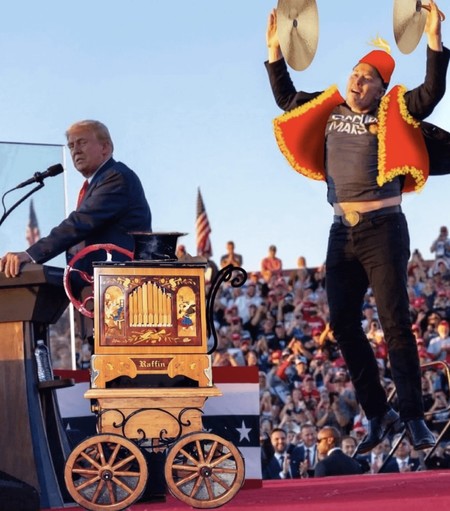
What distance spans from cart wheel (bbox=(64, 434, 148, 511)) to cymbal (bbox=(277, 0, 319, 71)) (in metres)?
2.04

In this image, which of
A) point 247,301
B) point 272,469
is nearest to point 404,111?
point 272,469

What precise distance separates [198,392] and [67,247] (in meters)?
0.98

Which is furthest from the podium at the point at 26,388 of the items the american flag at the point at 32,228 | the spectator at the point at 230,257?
the spectator at the point at 230,257

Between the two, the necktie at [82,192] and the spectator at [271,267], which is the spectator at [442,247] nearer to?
the spectator at [271,267]

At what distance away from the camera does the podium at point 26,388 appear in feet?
16.4

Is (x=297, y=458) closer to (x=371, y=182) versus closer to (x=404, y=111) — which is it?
(x=371, y=182)

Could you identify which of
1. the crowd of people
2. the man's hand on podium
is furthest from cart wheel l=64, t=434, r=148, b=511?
the crowd of people

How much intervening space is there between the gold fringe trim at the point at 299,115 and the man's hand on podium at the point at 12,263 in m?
1.34

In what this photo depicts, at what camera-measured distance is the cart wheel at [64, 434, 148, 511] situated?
443 cm

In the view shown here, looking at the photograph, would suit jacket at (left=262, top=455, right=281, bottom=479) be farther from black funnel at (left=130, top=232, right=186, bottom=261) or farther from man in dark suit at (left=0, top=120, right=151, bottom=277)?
black funnel at (left=130, top=232, right=186, bottom=261)

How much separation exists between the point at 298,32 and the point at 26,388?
2.01 meters

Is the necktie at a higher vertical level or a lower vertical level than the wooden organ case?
higher

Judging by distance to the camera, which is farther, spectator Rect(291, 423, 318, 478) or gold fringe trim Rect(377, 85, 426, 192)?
spectator Rect(291, 423, 318, 478)

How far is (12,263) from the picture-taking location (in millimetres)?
5051
